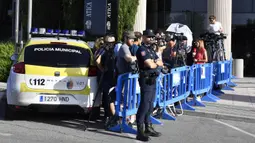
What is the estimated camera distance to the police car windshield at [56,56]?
30.1ft

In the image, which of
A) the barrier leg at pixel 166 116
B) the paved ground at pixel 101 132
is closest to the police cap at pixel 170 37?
the barrier leg at pixel 166 116

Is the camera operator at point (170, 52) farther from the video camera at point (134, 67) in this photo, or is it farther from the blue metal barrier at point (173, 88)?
the video camera at point (134, 67)

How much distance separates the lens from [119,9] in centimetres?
2108

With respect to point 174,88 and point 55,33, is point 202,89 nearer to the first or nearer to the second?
point 174,88

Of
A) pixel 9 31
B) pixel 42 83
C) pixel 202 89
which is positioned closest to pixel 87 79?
pixel 42 83

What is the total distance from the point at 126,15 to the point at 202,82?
354 inches

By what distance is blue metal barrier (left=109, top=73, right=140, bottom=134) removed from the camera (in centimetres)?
858

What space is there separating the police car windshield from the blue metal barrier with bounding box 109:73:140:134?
108cm

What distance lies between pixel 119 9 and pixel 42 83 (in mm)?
12567

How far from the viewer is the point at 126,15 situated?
2084 centimetres

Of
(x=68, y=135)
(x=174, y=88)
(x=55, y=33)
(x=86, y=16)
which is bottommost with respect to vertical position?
(x=68, y=135)

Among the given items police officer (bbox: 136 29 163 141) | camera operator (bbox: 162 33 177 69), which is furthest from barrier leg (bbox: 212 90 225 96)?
police officer (bbox: 136 29 163 141)

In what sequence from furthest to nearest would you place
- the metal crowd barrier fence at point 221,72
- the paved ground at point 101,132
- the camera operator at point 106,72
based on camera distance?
the metal crowd barrier fence at point 221,72 < the camera operator at point 106,72 < the paved ground at point 101,132

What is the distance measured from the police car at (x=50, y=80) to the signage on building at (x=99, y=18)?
438 inches
